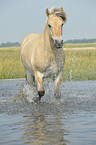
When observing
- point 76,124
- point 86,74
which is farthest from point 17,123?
point 86,74

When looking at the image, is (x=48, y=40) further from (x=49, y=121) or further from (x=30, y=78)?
(x=30, y=78)

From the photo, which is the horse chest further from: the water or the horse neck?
the water

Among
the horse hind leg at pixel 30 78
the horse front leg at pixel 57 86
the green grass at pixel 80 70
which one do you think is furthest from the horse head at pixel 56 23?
the green grass at pixel 80 70

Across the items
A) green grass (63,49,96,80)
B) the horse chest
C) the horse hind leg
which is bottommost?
green grass (63,49,96,80)

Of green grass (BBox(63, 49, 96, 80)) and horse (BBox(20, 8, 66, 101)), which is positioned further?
green grass (BBox(63, 49, 96, 80))

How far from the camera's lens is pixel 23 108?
7.87 metres

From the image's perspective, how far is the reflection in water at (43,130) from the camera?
477 centimetres

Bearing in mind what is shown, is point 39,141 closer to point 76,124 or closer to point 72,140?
point 72,140

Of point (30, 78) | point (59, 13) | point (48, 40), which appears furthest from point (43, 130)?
point (30, 78)

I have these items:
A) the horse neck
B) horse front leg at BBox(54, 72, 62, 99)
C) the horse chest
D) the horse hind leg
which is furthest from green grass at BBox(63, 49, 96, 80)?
the horse neck

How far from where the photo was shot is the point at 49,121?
6121 mm

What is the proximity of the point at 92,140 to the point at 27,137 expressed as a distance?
95cm

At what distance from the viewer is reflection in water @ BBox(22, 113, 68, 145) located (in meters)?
4.77

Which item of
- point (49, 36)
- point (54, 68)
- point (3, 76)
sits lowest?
point (3, 76)
